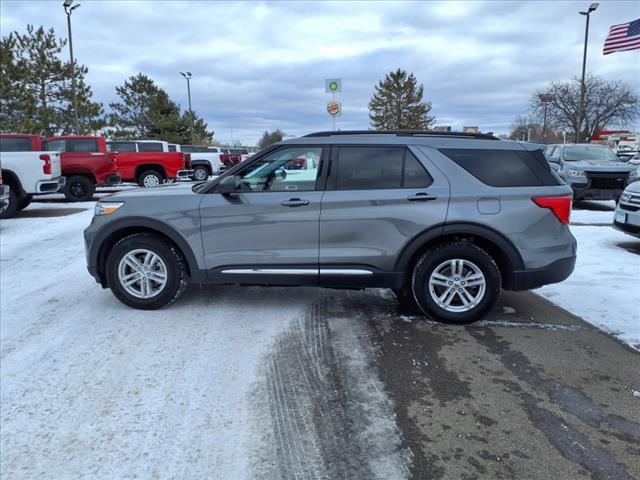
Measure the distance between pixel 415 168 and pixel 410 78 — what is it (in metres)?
57.2

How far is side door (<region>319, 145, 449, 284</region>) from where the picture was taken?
14.4 ft

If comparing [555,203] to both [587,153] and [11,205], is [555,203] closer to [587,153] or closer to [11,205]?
[11,205]

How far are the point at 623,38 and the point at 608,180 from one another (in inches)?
325

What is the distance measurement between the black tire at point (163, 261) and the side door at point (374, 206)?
1.40 metres

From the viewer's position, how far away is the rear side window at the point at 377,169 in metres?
4.48

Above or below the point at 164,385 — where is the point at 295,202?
above

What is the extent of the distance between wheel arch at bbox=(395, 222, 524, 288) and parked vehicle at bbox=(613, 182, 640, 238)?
421 cm

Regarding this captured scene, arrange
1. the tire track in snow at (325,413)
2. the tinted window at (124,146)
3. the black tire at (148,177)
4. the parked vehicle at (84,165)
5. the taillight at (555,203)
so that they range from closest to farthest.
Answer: the tire track in snow at (325,413), the taillight at (555,203), the parked vehicle at (84,165), the black tire at (148,177), the tinted window at (124,146)

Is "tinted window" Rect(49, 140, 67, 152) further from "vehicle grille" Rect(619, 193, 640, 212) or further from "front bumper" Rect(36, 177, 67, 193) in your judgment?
"vehicle grille" Rect(619, 193, 640, 212)

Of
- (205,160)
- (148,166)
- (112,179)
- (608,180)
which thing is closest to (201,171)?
(205,160)

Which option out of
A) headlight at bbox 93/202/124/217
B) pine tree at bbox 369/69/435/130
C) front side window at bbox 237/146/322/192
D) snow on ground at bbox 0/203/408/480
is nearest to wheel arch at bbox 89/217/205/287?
headlight at bbox 93/202/124/217

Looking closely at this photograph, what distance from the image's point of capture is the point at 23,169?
11258 millimetres

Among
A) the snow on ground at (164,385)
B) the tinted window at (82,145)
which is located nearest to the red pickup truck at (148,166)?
the tinted window at (82,145)

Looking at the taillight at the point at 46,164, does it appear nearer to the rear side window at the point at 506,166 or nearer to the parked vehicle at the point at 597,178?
the rear side window at the point at 506,166
